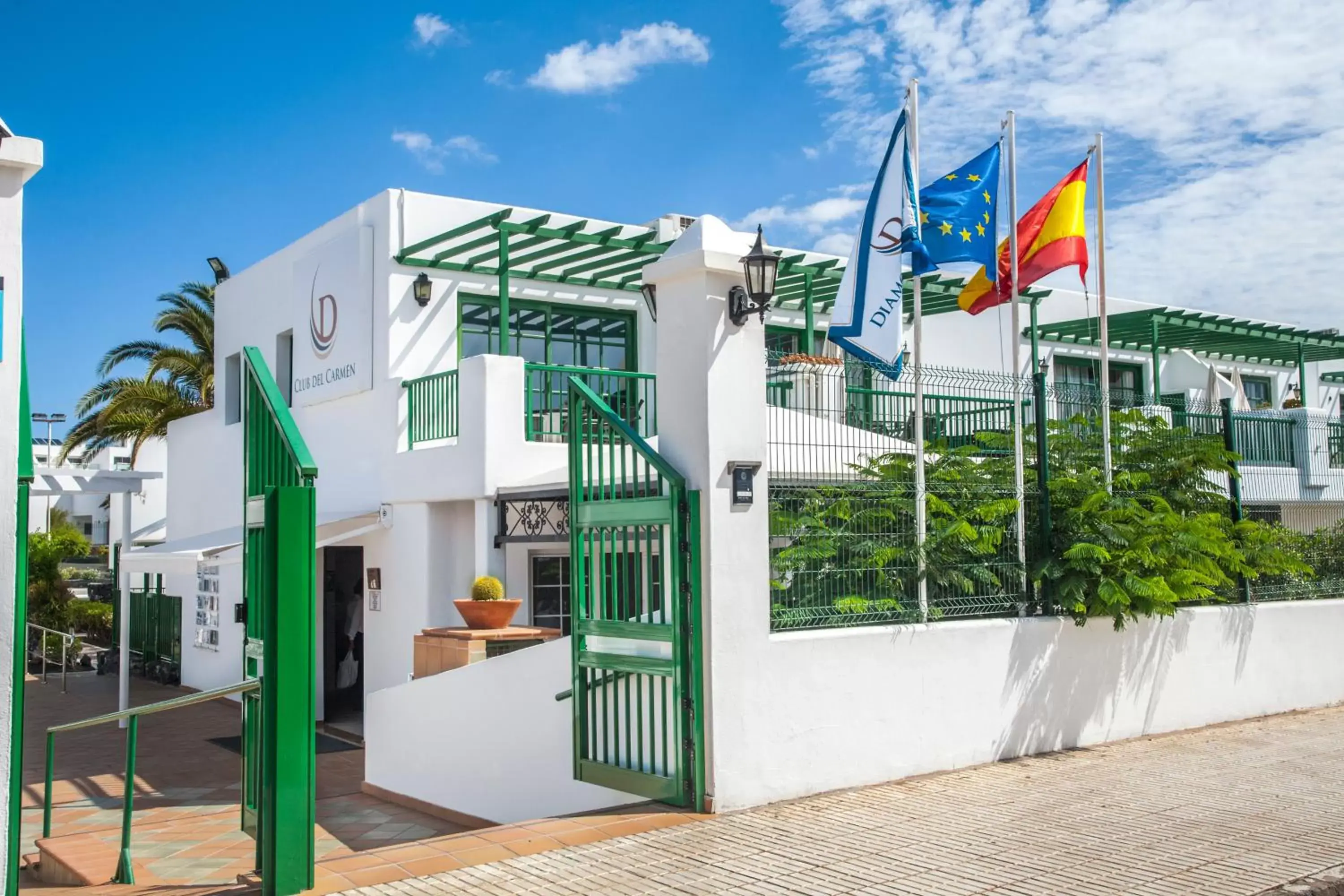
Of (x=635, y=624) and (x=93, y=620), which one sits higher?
(x=635, y=624)

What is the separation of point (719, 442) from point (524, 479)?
619 centimetres

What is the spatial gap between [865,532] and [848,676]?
44.4 inches

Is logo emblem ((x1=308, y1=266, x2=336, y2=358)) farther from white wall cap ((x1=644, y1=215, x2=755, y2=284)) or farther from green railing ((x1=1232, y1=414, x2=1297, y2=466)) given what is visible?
green railing ((x1=1232, y1=414, x2=1297, y2=466))

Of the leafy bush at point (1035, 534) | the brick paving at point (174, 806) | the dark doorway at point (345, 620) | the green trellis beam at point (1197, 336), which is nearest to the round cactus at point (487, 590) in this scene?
the brick paving at point (174, 806)

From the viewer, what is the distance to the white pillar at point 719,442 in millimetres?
6922

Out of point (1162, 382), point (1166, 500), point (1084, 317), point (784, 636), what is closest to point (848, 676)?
point (784, 636)

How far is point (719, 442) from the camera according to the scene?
700 cm

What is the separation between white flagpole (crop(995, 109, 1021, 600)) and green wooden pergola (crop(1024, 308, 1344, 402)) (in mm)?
8863

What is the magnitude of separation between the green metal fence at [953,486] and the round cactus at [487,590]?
3.64 meters

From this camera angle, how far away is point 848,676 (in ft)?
25.1

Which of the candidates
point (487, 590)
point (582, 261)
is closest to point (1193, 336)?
point (582, 261)

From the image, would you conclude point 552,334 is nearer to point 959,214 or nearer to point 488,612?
point 488,612

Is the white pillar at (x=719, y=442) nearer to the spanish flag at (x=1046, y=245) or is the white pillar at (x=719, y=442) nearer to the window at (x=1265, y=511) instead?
the spanish flag at (x=1046, y=245)

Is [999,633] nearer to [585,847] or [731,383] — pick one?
[731,383]
